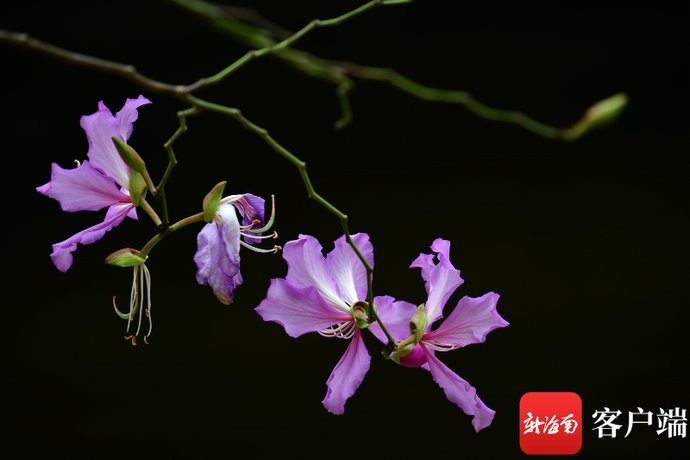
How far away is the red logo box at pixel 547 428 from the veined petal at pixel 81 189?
59 centimetres

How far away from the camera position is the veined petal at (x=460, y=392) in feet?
1.84

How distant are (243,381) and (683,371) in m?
0.93

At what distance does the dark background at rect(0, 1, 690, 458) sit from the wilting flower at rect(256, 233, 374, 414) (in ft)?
3.70

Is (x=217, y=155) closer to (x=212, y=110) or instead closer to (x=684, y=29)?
(x=684, y=29)

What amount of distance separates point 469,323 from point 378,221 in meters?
1.25

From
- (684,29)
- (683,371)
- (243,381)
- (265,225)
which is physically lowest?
(265,225)

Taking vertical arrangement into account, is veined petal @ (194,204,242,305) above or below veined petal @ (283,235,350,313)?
below

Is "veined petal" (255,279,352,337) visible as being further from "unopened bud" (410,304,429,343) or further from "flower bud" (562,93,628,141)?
"flower bud" (562,93,628,141)

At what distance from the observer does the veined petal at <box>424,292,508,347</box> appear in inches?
22.3

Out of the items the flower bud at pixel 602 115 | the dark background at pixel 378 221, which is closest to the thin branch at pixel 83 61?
the flower bud at pixel 602 115

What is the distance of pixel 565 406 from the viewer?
1.13 m

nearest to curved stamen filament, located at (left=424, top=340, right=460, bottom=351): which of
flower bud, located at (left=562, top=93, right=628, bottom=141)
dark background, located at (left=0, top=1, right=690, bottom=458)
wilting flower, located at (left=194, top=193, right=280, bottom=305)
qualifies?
wilting flower, located at (left=194, top=193, right=280, bottom=305)

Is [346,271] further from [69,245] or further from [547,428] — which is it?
[547,428]

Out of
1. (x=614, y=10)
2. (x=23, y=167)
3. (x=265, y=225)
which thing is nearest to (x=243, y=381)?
(x=23, y=167)
